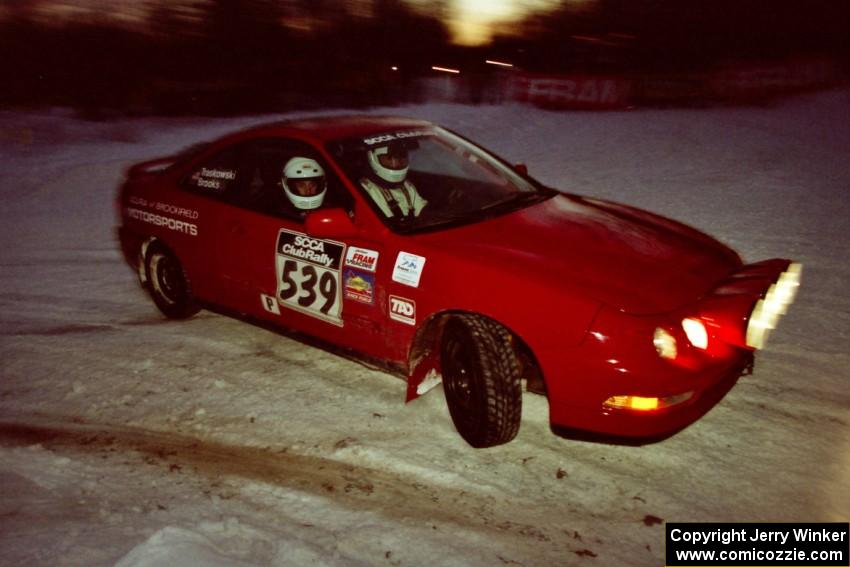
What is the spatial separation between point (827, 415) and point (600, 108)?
1474 centimetres

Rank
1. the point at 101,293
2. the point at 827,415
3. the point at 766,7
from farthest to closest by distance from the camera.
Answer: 1. the point at 766,7
2. the point at 101,293
3. the point at 827,415

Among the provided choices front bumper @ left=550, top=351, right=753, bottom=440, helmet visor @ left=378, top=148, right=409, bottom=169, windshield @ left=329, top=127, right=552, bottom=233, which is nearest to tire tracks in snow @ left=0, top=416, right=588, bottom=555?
front bumper @ left=550, top=351, right=753, bottom=440

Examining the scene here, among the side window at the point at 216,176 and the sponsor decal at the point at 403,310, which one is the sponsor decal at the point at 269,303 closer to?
the side window at the point at 216,176

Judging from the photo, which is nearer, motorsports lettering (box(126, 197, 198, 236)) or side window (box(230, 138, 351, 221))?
side window (box(230, 138, 351, 221))

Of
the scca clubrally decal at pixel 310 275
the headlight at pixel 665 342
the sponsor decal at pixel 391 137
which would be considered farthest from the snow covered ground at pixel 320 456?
the sponsor decal at pixel 391 137

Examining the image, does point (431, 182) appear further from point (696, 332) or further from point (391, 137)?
point (696, 332)

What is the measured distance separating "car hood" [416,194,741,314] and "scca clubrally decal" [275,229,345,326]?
0.56m

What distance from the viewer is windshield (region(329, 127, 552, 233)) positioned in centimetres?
357

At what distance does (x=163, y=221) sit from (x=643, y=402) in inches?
132

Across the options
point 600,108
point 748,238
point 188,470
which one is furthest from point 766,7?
point 188,470

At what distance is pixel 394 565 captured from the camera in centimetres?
245

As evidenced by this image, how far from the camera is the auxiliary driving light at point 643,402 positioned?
272 cm

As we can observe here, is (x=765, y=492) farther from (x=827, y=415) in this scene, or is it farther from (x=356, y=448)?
(x=356, y=448)

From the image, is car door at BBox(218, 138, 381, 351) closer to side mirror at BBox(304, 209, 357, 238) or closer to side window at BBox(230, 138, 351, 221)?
side window at BBox(230, 138, 351, 221)
